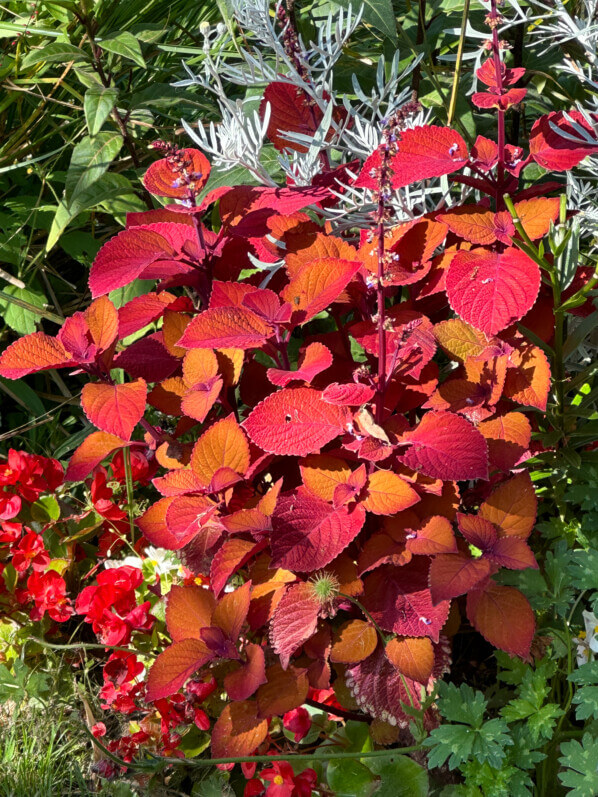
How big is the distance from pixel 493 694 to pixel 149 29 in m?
1.40

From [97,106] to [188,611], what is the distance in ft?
2.84

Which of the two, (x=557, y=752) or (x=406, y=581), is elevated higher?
(x=406, y=581)

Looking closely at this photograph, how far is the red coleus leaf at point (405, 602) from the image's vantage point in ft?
3.67

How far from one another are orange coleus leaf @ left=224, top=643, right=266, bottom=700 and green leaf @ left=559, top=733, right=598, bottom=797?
0.39m

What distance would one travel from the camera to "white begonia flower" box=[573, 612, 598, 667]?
119 centimetres

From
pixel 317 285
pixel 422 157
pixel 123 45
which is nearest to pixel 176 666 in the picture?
pixel 317 285

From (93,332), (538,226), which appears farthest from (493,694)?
(93,332)

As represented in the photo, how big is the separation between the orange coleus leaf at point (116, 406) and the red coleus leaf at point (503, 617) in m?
0.52

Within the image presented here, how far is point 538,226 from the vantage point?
1219 millimetres

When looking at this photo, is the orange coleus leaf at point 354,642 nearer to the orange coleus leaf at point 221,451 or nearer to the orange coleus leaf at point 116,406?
the orange coleus leaf at point 221,451

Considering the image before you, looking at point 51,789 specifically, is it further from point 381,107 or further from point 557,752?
point 381,107

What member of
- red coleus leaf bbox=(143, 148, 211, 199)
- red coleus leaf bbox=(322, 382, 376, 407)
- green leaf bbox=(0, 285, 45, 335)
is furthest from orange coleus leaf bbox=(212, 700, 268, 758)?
green leaf bbox=(0, 285, 45, 335)

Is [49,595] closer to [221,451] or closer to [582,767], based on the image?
[221,451]

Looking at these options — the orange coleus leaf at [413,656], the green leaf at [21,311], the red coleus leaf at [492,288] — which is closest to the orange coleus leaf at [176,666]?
the orange coleus leaf at [413,656]
